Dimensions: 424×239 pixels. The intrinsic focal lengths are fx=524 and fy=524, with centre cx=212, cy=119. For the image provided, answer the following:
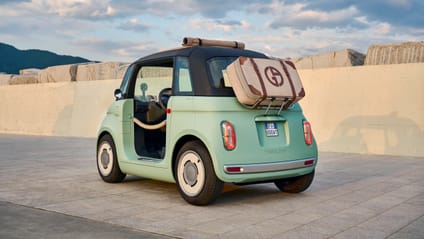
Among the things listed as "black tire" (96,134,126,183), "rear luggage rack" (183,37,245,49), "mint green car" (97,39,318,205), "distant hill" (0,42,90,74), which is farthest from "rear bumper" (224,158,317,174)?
"distant hill" (0,42,90,74)

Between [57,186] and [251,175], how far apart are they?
9.44ft

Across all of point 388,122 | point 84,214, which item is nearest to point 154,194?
point 84,214

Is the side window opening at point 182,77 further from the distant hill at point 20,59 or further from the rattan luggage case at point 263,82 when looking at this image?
the distant hill at point 20,59

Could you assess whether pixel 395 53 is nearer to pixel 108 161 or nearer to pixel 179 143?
pixel 108 161

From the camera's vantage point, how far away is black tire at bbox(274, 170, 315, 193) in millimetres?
6254

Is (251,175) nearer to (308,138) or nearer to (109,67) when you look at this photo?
(308,138)

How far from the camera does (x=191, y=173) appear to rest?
5.64m

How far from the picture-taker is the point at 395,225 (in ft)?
15.2

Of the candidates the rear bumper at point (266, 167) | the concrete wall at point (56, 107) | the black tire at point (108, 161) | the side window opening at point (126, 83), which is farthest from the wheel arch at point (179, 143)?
the concrete wall at point (56, 107)

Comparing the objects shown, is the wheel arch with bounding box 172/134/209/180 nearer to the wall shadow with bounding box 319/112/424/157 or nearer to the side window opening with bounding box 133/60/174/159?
the side window opening with bounding box 133/60/174/159

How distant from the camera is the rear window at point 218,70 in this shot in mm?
5707

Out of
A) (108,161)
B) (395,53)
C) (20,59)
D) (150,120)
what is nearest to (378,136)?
(395,53)

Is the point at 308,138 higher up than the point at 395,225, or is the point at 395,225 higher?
the point at 308,138

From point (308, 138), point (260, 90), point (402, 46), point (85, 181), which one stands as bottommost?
point (85, 181)
